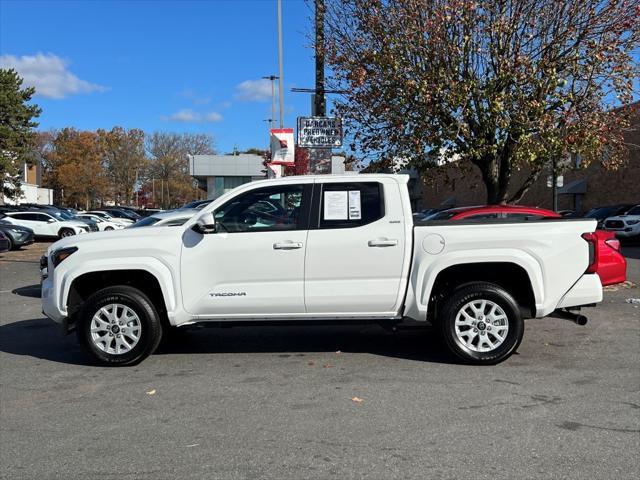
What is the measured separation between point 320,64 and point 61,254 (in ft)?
22.5

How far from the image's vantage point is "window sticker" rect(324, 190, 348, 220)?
592 centimetres

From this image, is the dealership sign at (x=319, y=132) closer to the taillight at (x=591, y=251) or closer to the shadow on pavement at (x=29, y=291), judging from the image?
the taillight at (x=591, y=251)

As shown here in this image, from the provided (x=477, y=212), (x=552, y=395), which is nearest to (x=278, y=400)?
(x=552, y=395)

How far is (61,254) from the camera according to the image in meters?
6.06

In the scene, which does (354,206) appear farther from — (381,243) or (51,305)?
(51,305)

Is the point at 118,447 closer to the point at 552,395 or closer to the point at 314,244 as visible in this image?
the point at 314,244

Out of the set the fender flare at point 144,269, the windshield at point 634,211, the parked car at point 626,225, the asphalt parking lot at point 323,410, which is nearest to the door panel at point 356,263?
the asphalt parking lot at point 323,410

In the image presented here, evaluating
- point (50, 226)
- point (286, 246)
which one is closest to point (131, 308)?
point (286, 246)

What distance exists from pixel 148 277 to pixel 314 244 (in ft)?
5.91

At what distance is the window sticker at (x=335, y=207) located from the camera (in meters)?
5.92

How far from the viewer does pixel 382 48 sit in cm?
1034

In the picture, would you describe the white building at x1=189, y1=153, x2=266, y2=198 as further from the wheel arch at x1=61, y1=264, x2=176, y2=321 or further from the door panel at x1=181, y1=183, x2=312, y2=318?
the door panel at x1=181, y1=183, x2=312, y2=318

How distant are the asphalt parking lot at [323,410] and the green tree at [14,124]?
4504 centimetres

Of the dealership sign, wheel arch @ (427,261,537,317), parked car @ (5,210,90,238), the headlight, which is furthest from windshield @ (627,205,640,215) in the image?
parked car @ (5,210,90,238)
